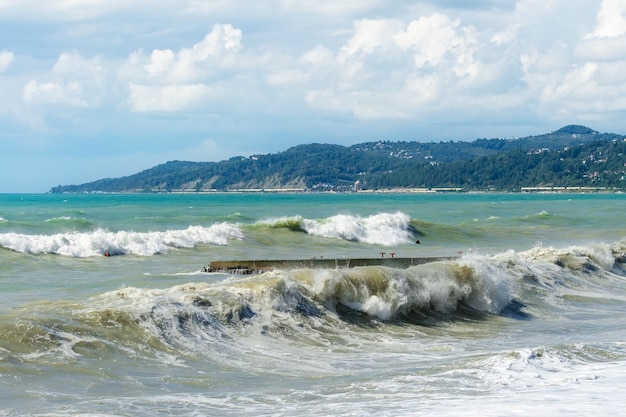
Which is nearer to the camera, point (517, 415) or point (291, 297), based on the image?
point (517, 415)

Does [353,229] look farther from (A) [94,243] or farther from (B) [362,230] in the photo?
(A) [94,243]

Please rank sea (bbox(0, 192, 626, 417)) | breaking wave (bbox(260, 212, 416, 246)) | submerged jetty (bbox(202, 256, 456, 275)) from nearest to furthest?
1. sea (bbox(0, 192, 626, 417))
2. submerged jetty (bbox(202, 256, 456, 275))
3. breaking wave (bbox(260, 212, 416, 246))

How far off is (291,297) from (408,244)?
29937 millimetres

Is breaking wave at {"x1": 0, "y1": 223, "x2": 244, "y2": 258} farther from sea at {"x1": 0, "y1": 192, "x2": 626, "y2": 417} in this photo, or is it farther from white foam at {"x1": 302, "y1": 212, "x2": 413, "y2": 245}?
white foam at {"x1": 302, "y1": 212, "x2": 413, "y2": 245}

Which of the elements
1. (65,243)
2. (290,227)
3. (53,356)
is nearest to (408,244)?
(290,227)

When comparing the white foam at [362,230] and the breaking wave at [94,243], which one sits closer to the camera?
the breaking wave at [94,243]

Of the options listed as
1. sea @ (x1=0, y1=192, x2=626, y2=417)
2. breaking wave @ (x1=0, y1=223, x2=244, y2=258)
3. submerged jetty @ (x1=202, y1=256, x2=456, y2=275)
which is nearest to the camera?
sea @ (x1=0, y1=192, x2=626, y2=417)

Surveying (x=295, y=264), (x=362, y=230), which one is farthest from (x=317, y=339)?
(x=362, y=230)

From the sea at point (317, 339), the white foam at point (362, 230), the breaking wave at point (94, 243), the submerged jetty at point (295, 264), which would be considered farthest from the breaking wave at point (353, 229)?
the submerged jetty at point (295, 264)

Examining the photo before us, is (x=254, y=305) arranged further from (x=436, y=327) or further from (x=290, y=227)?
(x=290, y=227)

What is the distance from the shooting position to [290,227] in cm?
5075

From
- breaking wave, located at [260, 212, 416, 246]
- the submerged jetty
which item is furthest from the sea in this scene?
breaking wave, located at [260, 212, 416, 246]

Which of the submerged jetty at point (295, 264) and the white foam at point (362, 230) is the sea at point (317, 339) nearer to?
the submerged jetty at point (295, 264)

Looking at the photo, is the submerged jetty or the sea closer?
the sea
